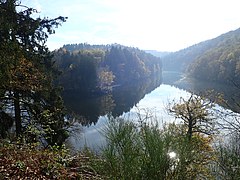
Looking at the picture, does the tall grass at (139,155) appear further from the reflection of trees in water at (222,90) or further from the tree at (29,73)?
the tree at (29,73)

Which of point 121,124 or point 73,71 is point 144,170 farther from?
point 73,71

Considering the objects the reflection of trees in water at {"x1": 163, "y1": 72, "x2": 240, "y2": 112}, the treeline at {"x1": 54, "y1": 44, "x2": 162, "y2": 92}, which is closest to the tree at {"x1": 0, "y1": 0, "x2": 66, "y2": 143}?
the reflection of trees in water at {"x1": 163, "y1": 72, "x2": 240, "y2": 112}

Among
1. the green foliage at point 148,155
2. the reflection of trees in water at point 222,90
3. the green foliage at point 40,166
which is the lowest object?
the reflection of trees in water at point 222,90

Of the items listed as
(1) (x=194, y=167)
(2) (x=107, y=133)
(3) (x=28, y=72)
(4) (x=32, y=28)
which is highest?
(4) (x=32, y=28)

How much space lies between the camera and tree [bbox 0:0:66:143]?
9.52m

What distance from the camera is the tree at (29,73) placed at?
9.52 m

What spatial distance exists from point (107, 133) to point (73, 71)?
209 ft

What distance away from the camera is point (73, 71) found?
66000 millimetres

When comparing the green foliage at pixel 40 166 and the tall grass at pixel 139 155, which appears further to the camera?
the green foliage at pixel 40 166

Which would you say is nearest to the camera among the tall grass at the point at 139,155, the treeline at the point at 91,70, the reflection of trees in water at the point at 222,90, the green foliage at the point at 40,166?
the tall grass at the point at 139,155

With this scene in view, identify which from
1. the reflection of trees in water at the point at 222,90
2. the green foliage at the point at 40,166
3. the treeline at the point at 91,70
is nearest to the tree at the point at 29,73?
the green foliage at the point at 40,166

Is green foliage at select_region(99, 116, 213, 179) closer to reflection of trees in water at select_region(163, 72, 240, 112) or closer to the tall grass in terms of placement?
the tall grass

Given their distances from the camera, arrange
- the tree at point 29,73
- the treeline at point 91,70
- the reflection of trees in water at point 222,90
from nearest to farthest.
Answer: the reflection of trees in water at point 222,90 → the tree at point 29,73 → the treeline at point 91,70

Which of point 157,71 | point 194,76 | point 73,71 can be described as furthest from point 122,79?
point 157,71
